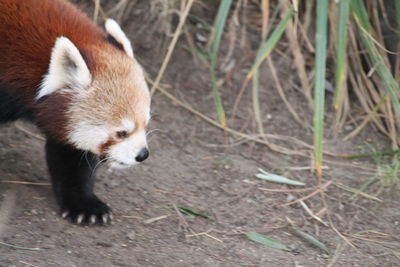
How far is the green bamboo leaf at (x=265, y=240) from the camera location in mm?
3154

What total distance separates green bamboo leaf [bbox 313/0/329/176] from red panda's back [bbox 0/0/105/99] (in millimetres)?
1173

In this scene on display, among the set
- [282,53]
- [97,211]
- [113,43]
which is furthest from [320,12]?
[97,211]

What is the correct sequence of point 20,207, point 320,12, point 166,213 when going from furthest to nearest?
point 320,12 < point 166,213 < point 20,207

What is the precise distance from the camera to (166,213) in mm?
3318

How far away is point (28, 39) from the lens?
2898 mm

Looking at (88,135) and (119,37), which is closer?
(88,135)

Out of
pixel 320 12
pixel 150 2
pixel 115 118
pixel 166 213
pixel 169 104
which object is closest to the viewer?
pixel 115 118

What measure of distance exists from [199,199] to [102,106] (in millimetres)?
881

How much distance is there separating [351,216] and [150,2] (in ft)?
6.83

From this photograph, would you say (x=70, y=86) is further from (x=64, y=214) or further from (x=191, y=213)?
(x=191, y=213)

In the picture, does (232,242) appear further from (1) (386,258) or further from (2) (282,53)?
(2) (282,53)

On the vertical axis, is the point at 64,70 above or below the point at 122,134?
above

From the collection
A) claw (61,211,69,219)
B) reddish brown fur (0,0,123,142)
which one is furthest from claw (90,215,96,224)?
reddish brown fur (0,0,123,142)

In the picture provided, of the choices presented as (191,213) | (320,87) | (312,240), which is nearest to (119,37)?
(191,213)
